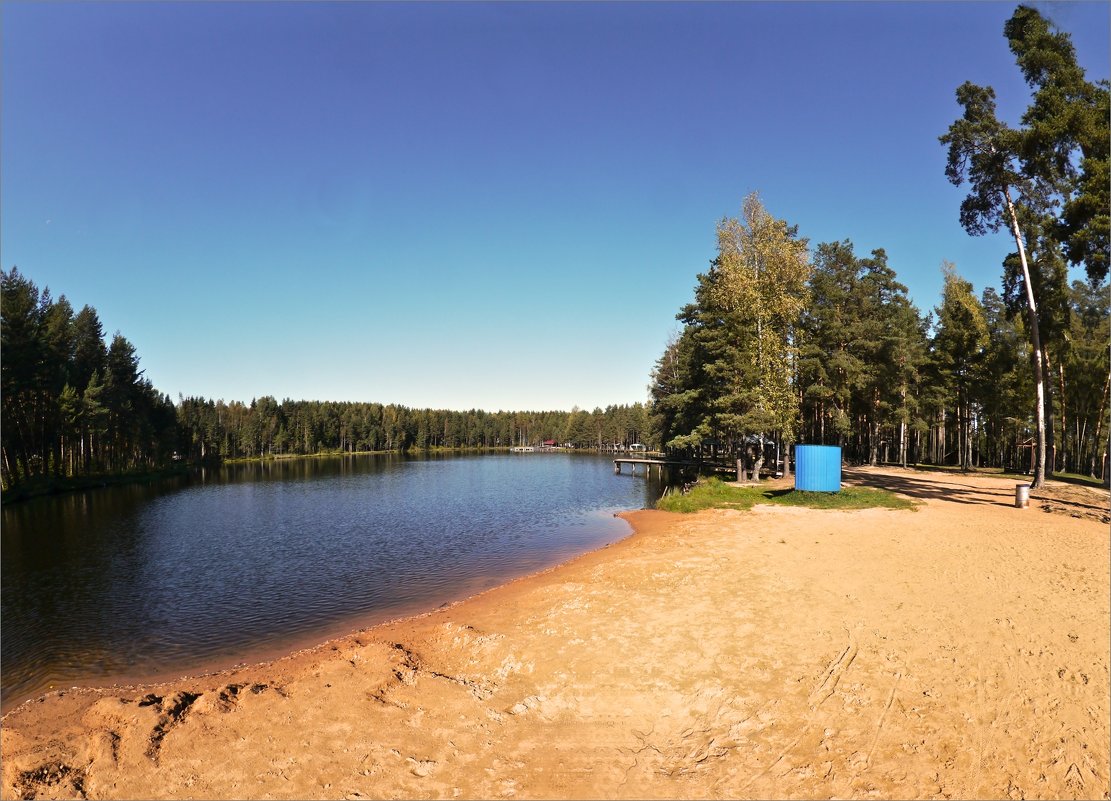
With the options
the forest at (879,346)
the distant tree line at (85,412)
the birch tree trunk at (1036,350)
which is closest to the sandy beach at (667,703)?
the birch tree trunk at (1036,350)

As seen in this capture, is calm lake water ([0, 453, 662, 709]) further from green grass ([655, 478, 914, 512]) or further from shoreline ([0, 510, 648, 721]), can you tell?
green grass ([655, 478, 914, 512])

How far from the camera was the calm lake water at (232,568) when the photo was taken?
13.7 m

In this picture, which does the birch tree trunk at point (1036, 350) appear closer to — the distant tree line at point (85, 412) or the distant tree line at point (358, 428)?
the distant tree line at point (85, 412)

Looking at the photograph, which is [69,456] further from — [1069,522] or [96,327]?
[1069,522]

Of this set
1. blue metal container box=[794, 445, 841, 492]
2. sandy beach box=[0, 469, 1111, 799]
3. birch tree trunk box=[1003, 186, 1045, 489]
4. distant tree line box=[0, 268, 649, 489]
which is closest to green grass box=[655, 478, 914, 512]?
blue metal container box=[794, 445, 841, 492]

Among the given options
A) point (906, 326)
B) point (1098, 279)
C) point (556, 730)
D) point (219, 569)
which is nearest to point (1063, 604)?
point (556, 730)

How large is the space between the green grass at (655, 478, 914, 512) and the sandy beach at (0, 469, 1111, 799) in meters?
10.4

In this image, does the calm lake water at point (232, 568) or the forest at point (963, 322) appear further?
the forest at point (963, 322)

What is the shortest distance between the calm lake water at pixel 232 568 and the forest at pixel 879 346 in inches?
400

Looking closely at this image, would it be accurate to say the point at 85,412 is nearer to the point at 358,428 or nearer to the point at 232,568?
the point at 232,568

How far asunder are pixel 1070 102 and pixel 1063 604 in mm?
19949

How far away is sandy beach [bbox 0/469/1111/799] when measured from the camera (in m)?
6.07

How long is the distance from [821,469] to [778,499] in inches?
100.0

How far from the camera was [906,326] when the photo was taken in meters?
48.9
